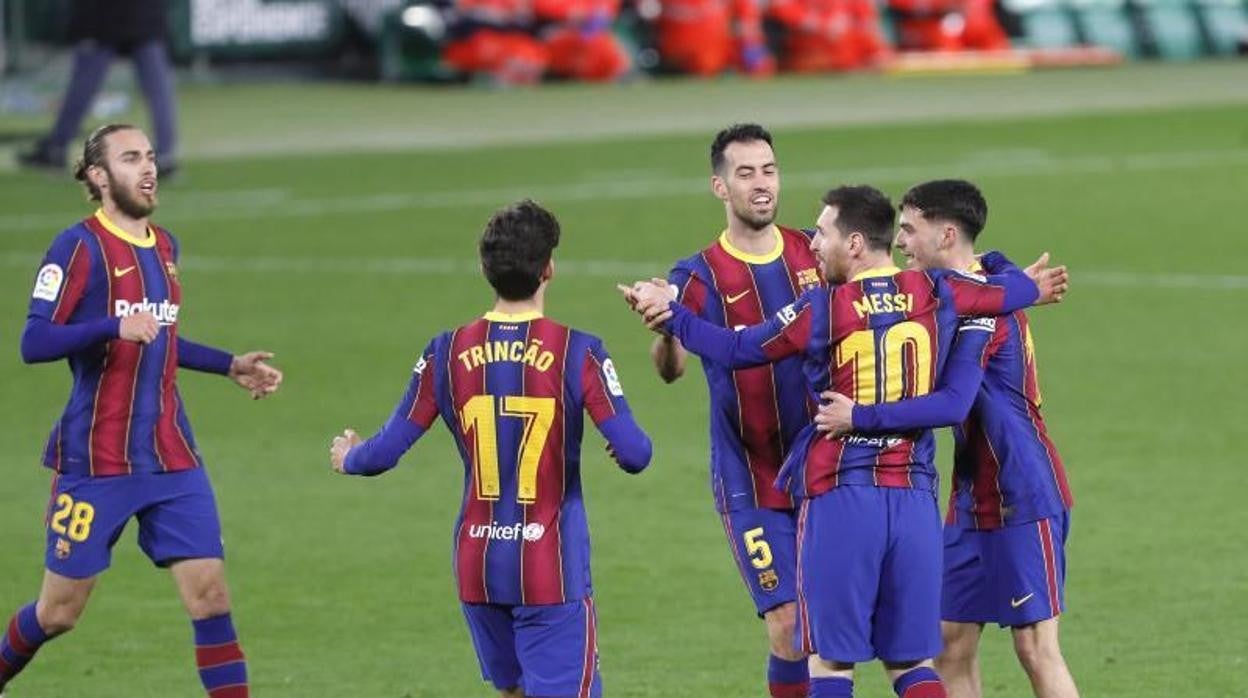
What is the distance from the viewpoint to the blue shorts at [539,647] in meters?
7.48

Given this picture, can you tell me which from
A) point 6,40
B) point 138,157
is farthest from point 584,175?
point 138,157

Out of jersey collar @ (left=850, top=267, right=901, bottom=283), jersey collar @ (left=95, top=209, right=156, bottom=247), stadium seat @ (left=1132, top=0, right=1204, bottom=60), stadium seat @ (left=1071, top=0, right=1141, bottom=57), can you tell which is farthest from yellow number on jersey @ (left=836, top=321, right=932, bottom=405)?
stadium seat @ (left=1132, top=0, right=1204, bottom=60)

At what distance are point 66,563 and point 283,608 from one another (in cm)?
241

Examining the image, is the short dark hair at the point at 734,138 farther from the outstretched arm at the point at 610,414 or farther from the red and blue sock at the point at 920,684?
the red and blue sock at the point at 920,684

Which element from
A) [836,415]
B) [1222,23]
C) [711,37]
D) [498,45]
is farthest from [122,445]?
[1222,23]

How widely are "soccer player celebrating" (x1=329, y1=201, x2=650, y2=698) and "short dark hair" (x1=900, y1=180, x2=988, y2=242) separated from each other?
118cm

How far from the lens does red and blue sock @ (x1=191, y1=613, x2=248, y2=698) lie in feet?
28.9

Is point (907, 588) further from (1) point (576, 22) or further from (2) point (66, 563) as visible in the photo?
(1) point (576, 22)

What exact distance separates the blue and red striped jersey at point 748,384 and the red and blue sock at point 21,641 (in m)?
2.27

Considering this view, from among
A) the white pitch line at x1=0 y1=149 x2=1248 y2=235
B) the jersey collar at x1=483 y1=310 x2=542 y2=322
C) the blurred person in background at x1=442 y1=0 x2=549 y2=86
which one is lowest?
the jersey collar at x1=483 y1=310 x2=542 y2=322

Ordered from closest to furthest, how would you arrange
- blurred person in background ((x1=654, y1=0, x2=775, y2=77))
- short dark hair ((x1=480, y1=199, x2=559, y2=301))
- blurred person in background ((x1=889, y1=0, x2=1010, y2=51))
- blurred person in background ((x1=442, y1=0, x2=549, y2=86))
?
1. short dark hair ((x1=480, y1=199, x2=559, y2=301))
2. blurred person in background ((x1=442, y1=0, x2=549, y2=86))
3. blurred person in background ((x1=654, y1=0, x2=775, y2=77))
4. blurred person in background ((x1=889, y1=0, x2=1010, y2=51))

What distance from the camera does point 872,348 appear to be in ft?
25.3

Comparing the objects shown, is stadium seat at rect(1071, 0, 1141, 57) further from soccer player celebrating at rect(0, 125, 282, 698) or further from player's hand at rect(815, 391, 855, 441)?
player's hand at rect(815, 391, 855, 441)

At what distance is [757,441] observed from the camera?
28.6ft
